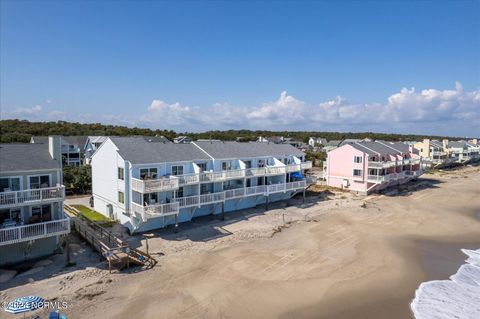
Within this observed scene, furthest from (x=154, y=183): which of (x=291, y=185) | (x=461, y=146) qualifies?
(x=461, y=146)

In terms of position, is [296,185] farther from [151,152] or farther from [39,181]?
[39,181]

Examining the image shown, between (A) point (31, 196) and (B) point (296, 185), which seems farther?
(B) point (296, 185)

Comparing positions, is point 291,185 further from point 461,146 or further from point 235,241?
point 461,146

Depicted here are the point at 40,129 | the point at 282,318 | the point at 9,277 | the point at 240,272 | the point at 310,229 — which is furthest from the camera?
the point at 40,129

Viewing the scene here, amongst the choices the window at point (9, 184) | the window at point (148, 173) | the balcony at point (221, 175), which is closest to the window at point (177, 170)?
the window at point (148, 173)

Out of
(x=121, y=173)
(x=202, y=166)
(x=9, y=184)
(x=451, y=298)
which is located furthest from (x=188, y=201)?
(x=451, y=298)

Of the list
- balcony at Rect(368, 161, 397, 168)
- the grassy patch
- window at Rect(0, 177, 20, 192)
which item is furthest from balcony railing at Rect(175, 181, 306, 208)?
balcony at Rect(368, 161, 397, 168)
